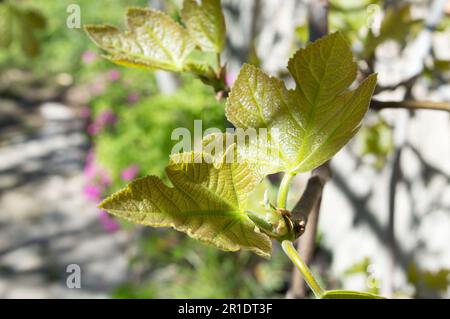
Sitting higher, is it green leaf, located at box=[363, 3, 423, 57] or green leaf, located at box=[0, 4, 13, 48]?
green leaf, located at box=[0, 4, 13, 48]

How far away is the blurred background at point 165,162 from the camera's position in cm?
99

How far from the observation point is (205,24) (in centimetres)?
46

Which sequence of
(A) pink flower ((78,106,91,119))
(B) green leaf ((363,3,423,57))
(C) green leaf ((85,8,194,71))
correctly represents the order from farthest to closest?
(A) pink flower ((78,106,91,119)), (B) green leaf ((363,3,423,57)), (C) green leaf ((85,8,194,71))

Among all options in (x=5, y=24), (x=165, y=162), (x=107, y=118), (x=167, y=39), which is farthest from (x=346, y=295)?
(x=107, y=118)

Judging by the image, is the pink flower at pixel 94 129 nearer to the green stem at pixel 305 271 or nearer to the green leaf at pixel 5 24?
the green leaf at pixel 5 24

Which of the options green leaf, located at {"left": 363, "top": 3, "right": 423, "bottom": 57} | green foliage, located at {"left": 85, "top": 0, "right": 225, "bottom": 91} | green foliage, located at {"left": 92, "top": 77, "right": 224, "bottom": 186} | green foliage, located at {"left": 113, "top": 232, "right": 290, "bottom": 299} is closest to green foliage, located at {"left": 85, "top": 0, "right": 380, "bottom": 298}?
green foliage, located at {"left": 85, "top": 0, "right": 225, "bottom": 91}

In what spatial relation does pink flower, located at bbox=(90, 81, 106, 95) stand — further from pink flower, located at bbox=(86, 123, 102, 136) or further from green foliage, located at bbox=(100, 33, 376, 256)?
green foliage, located at bbox=(100, 33, 376, 256)

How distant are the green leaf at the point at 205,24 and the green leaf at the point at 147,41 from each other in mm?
12

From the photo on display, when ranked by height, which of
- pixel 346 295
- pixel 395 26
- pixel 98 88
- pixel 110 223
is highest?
pixel 98 88

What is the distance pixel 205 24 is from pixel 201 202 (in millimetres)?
206

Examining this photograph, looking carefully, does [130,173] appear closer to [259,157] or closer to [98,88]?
[98,88]

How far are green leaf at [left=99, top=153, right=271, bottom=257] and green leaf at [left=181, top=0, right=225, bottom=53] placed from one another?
178 mm

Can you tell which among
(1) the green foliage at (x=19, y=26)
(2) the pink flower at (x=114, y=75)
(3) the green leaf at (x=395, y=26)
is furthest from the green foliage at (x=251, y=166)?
(2) the pink flower at (x=114, y=75)

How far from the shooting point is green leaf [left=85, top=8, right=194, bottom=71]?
0.42 meters
